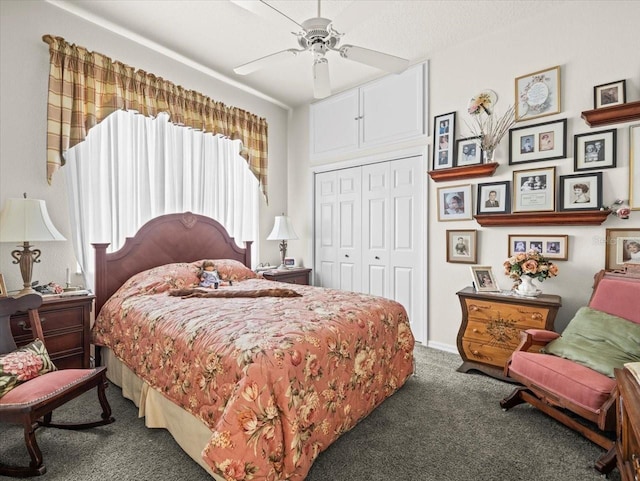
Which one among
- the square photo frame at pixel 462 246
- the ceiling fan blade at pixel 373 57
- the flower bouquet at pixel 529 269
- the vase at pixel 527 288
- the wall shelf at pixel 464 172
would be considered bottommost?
the vase at pixel 527 288

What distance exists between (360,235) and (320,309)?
2.14m

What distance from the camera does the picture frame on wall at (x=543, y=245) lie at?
2.82 meters

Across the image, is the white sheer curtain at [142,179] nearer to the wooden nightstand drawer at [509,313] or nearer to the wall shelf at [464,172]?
the wall shelf at [464,172]

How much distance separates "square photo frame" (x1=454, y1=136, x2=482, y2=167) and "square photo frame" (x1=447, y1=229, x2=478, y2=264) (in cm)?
68

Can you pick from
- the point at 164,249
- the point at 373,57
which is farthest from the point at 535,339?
the point at 164,249

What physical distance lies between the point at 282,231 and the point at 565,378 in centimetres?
324

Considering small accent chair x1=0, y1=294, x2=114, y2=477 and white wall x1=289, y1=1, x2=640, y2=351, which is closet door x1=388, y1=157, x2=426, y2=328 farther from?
small accent chair x1=0, y1=294, x2=114, y2=477

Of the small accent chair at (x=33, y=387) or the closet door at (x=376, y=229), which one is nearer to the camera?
the small accent chair at (x=33, y=387)

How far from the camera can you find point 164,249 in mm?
3398

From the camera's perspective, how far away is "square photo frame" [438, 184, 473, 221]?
132 inches

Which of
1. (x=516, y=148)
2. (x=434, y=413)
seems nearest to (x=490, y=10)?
(x=516, y=148)

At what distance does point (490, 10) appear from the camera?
2869 mm

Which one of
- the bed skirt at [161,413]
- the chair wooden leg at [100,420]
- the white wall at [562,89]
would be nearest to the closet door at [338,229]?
the white wall at [562,89]

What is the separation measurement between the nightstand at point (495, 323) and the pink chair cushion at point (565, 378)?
1.78 feet
